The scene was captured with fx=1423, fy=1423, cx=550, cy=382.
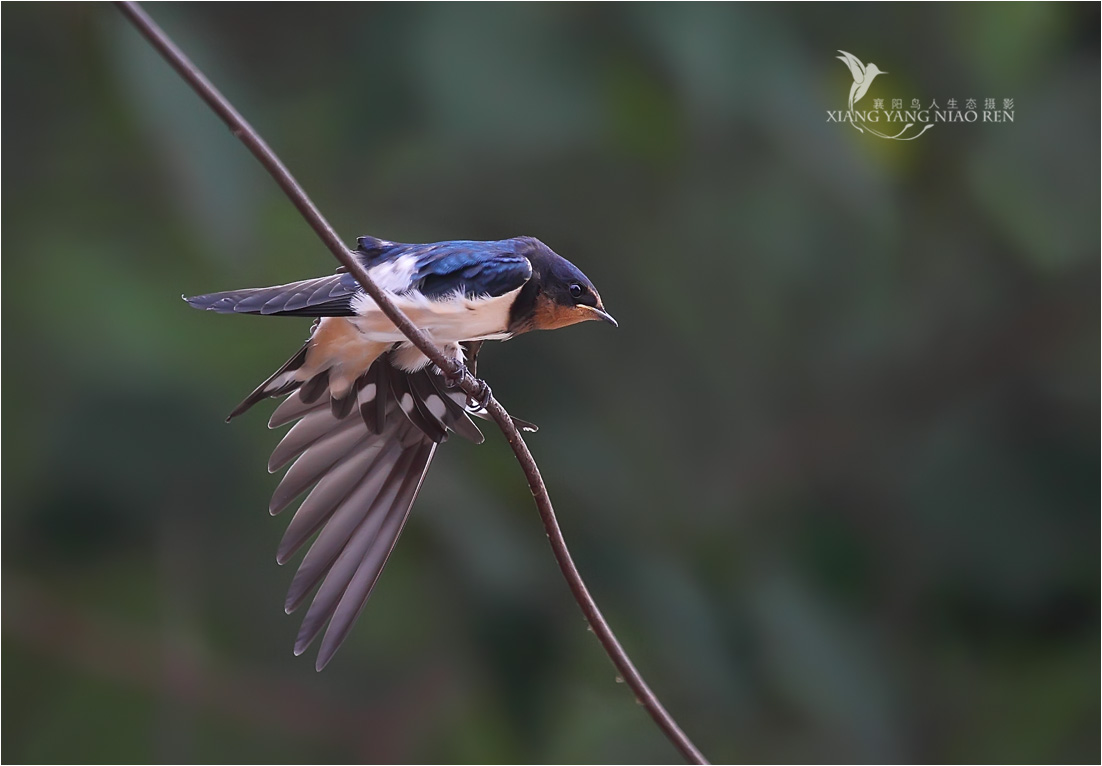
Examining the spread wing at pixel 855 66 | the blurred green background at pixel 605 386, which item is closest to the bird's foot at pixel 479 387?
the blurred green background at pixel 605 386

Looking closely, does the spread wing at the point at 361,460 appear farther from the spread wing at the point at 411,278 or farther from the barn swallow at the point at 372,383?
the spread wing at the point at 411,278

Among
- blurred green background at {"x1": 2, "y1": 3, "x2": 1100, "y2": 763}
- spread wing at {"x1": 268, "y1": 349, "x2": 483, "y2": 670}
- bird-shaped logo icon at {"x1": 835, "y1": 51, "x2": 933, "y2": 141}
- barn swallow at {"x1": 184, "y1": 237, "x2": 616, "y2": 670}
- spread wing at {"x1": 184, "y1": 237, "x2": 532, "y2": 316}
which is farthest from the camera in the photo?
blurred green background at {"x1": 2, "y1": 3, "x2": 1100, "y2": 763}

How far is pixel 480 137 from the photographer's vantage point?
17.6 feet

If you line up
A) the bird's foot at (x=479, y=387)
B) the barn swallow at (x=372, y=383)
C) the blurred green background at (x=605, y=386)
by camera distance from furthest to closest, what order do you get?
1. the blurred green background at (x=605, y=386)
2. the barn swallow at (x=372, y=383)
3. the bird's foot at (x=479, y=387)

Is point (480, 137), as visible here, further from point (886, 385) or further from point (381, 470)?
point (381, 470)

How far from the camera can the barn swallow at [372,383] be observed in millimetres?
2094

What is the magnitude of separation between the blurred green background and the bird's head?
280 cm

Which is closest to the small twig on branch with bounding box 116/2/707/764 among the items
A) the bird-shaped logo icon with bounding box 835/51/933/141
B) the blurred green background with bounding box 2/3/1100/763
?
the blurred green background with bounding box 2/3/1100/763

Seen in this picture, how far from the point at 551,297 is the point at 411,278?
22 centimetres

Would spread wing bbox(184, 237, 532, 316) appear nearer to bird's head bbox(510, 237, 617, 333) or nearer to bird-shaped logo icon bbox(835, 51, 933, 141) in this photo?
bird's head bbox(510, 237, 617, 333)

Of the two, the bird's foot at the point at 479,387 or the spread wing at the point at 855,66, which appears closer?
the bird's foot at the point at 479,387

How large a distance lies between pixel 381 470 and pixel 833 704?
369cm

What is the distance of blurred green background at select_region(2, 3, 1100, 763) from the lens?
5.19m

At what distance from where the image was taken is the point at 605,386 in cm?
561
